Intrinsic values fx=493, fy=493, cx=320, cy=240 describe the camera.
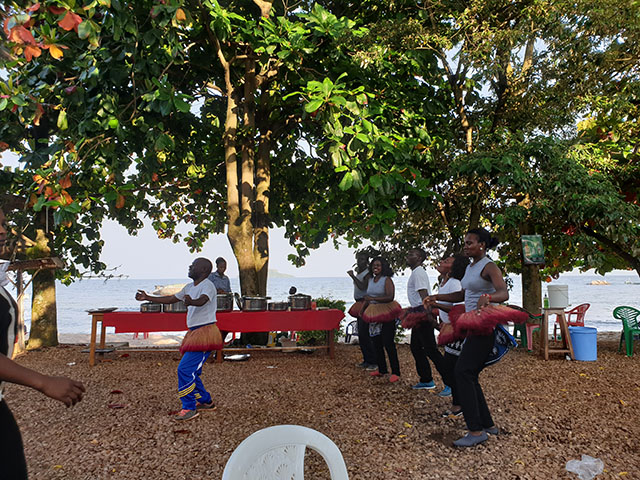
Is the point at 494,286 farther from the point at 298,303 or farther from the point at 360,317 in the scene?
the point at 298,303

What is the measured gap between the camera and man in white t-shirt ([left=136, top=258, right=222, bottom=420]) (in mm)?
5473

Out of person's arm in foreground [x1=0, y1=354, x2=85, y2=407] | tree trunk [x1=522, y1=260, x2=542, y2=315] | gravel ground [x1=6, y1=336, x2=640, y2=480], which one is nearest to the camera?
person's arm in foreground [x1=0, y1=354, x2=85, y2=407]

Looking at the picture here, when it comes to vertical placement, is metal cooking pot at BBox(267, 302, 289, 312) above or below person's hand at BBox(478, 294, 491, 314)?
below

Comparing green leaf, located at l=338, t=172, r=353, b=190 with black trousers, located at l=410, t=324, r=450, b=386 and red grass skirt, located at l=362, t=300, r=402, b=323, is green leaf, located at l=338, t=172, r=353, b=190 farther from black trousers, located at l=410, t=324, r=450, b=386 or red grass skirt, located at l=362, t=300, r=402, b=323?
black trousers, located at l=410, t=324, r=450, b=386

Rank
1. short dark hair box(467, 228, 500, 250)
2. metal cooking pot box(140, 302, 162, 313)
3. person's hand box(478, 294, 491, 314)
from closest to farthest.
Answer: person's hand box(478, 294, 491, 314) < short dark hair box(467, 228, 500, 250) < metal cooking pot box(140, 302, 162, 313)

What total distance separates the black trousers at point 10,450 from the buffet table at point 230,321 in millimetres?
6884

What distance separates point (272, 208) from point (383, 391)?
27.1 ft

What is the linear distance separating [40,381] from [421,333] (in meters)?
5.29

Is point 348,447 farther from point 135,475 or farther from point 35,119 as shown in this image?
point 35,119

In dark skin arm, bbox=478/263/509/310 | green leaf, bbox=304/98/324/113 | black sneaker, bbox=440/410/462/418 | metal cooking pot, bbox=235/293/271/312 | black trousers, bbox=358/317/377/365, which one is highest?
green leaf, bbox=304/98/324/113

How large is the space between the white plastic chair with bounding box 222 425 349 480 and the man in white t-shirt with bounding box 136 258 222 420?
3.67 meters

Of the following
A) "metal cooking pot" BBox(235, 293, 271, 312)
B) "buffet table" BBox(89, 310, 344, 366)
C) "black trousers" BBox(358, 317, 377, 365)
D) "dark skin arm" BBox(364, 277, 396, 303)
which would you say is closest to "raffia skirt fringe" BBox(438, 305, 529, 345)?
"dark skin arm" BBox(364, 277, 396, 303)

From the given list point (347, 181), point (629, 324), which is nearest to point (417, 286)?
point (347, 181)

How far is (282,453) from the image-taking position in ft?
6.33
